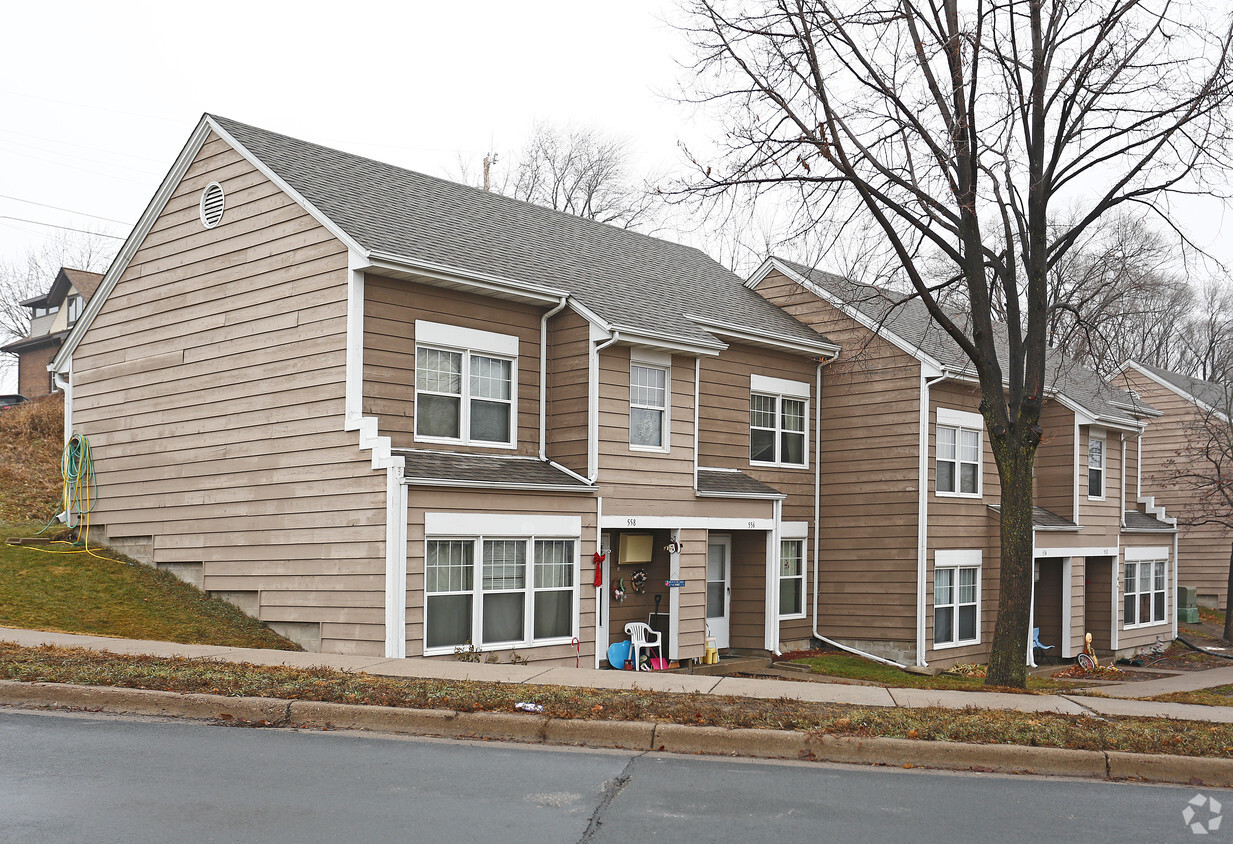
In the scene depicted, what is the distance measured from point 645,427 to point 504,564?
3.96 metres

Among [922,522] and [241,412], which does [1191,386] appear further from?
[241,412]

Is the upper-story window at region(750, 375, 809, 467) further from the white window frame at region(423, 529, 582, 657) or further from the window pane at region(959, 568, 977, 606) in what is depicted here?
the white window frame at region(423, 529, 582, 657)

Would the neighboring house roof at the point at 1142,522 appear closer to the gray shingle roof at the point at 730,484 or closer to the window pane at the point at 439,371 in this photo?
the gray shingle roof at the point at 730,484

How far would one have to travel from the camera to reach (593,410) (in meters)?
17.4

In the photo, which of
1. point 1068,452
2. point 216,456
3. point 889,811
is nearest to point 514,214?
point 216,456

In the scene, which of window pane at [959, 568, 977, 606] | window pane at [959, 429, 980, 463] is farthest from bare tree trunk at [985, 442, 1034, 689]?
window pane at [959, 429, 980, 463]

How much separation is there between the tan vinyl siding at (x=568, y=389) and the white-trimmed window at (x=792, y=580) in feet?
22.9

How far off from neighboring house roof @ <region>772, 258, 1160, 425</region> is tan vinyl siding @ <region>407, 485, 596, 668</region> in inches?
247

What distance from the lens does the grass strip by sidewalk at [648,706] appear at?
29.5 feet

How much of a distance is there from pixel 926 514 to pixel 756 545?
3786 millimetres

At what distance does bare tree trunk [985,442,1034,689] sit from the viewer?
1464 cm

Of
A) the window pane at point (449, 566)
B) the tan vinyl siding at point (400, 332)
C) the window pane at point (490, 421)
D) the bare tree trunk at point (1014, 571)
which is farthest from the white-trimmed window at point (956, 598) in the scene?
the window pane at point (449, 566)

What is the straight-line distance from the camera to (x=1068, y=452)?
89.0ft

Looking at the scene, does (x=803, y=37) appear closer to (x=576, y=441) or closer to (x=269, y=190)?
(x=576, y=441)
